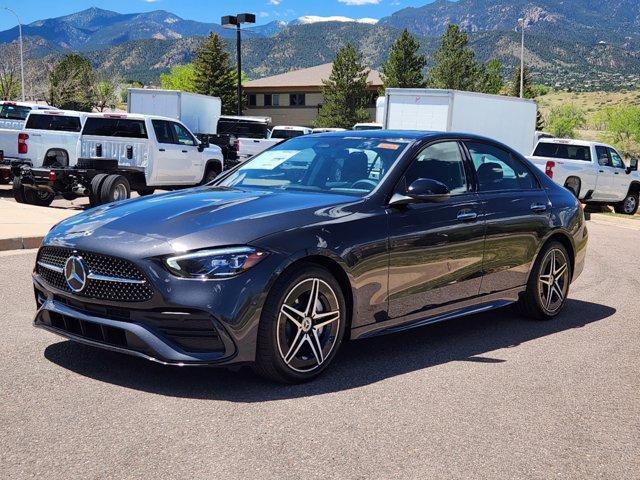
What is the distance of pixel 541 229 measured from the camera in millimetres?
7094

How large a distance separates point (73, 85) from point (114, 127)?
63.3 metres

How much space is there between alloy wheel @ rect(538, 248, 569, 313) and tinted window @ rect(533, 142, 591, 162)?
555 inches

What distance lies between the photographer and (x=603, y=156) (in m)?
21.1

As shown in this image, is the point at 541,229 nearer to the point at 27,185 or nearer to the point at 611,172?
the point at 27,185

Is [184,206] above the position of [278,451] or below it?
above

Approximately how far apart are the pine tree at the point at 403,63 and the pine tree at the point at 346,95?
2744mm

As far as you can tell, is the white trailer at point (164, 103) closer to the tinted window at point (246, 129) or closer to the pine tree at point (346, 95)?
the tinted window at point (246, 129)

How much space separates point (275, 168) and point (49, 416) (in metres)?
2.66

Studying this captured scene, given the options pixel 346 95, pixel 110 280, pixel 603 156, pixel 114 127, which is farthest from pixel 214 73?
pixel 110 280

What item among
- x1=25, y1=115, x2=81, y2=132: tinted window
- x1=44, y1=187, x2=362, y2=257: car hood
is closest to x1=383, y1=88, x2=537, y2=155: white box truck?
x1=25, y1=115, x2=81, y2=132: tinted window

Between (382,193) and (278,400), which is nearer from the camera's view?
(278,400)

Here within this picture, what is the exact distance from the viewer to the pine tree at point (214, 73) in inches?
3071

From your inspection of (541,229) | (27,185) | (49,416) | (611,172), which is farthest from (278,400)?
(611,172)

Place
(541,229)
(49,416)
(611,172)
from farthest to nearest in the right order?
(611,172) → (541,229) → (49,416)
